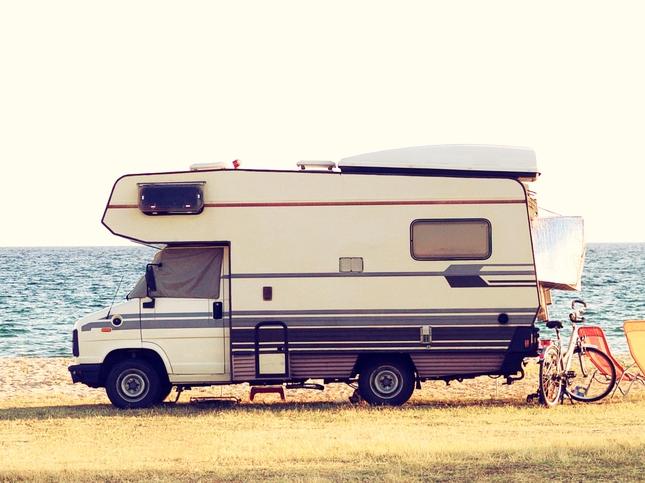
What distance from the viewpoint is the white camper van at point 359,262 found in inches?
→ 581

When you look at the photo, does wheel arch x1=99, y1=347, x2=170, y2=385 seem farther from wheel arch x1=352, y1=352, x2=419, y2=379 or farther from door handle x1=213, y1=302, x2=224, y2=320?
wheel arch x1=352, y1=352, x2=419, y2=379

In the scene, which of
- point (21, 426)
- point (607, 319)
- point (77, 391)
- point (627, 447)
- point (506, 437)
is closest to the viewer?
point (627, 447)

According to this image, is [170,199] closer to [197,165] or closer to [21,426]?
→ [197,165]

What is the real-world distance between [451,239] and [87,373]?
16.5 feet

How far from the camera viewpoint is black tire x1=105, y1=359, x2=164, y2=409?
15305mm

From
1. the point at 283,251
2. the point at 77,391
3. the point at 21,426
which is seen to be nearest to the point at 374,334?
the point at 283,251

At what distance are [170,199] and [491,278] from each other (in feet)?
13.7

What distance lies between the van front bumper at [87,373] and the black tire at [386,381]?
343 centimetres

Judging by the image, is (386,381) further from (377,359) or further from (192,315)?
(192,315)

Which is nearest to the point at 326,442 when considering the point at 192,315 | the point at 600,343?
the point at 192,315

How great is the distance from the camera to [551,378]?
1529cm

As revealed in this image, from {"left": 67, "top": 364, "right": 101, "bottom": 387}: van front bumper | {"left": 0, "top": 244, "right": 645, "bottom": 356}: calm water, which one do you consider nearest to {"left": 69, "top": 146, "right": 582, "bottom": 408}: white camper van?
{"left": 67, "top": 364, "right": 101, "bottom": 387}: van front bumper

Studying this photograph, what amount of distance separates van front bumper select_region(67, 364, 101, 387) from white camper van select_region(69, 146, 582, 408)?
1.10 m

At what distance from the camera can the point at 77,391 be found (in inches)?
767
